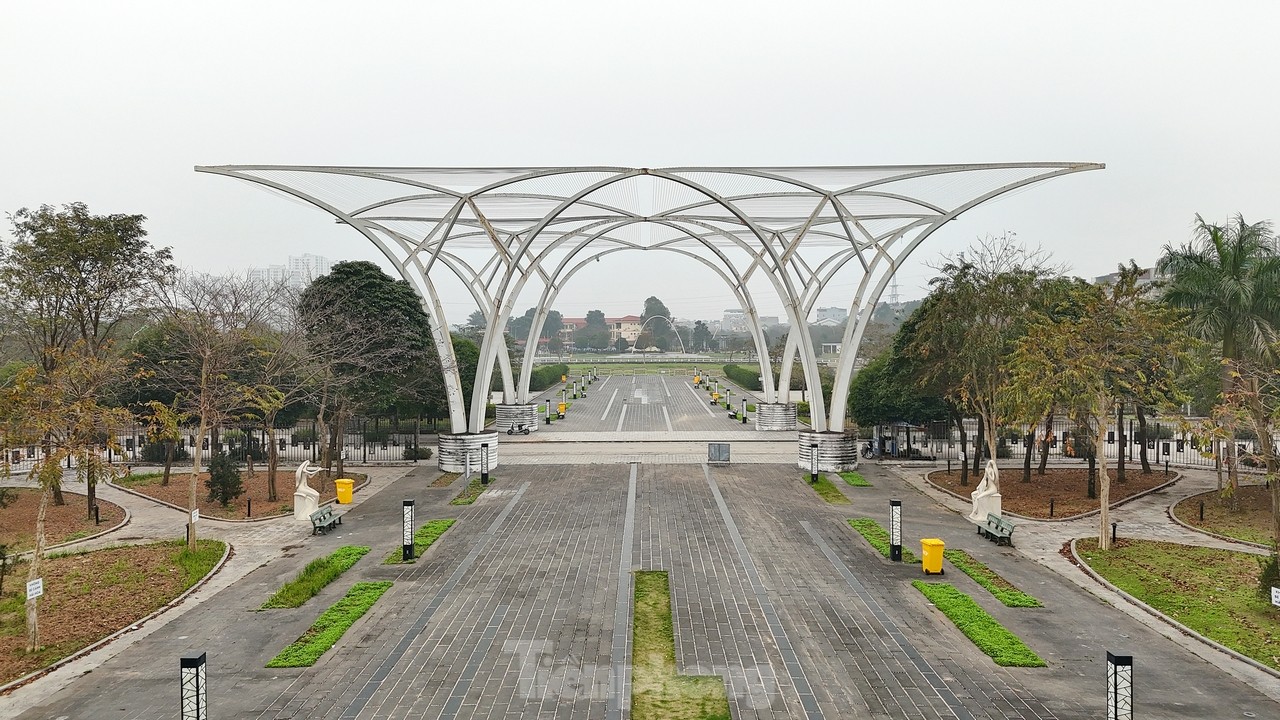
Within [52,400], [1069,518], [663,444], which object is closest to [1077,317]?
[1069,518]

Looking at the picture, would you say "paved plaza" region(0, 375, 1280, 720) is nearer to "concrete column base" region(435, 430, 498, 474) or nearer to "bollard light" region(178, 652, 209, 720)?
"bollard light" region(178, 652, 209, 720)

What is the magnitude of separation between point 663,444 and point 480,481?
1058 cm

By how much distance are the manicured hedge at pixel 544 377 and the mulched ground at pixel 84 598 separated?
41.8 metres

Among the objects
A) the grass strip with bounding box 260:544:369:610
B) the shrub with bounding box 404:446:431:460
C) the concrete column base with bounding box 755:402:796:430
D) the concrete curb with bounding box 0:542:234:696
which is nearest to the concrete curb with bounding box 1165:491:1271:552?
the concrete column base with bounding box 755:402:796:430

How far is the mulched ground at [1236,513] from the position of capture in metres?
16.8

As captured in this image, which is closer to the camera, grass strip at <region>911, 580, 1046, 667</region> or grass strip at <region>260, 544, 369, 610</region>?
grass strip at <region>911, 580, 1046, 667</region>

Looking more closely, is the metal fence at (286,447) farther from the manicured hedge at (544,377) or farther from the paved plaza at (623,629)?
the manicured hedge at (544,377)

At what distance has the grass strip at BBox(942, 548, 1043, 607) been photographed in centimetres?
1212

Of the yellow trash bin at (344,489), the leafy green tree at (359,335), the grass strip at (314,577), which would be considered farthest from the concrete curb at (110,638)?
the leafy green tree at (359,335)

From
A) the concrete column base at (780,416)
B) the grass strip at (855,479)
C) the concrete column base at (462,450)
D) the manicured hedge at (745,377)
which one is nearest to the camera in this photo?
the grass strip at (855,479)

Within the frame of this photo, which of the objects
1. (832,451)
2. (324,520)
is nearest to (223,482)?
(324,520)

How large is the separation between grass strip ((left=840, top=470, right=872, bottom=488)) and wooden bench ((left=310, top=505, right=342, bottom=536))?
15486mm

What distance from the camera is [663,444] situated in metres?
31.9

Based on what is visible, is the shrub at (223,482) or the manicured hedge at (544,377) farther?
the manicured hedge at (544,377)
